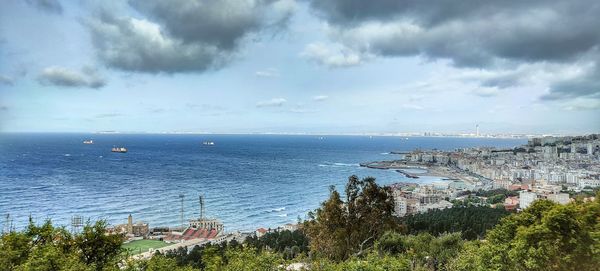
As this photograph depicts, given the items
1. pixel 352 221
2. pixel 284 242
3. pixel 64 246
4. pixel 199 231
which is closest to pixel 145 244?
pixel 199 231

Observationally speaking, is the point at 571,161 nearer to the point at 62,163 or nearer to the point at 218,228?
the point at 218,228

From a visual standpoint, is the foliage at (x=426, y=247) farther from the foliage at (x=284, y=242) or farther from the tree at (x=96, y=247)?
the tree at (x=96, y=247)

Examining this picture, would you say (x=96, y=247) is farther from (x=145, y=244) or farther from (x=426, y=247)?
(x=145, y=244)

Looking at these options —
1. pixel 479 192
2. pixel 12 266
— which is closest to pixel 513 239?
pixel 12 266

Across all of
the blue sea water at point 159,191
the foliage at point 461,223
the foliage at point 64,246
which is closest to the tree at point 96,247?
the foliage at point 64,246

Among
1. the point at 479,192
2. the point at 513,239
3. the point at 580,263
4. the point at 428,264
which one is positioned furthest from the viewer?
the point at 479,192

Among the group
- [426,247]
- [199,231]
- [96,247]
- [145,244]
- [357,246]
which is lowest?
[145,244]
